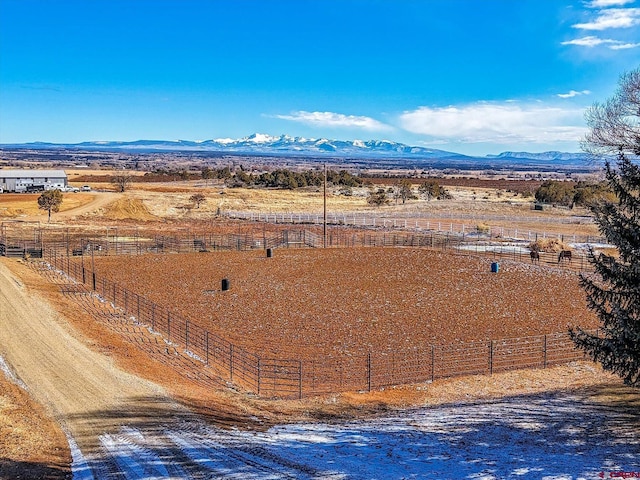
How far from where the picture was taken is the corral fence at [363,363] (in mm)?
20469

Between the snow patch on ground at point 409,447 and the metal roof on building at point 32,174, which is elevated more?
the metal roof on building at point 32,174

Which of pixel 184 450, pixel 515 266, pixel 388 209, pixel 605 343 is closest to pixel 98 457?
pixel 184 450

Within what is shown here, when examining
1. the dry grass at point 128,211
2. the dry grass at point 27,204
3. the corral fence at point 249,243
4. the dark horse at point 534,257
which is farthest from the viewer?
the dry grass at point 128,211

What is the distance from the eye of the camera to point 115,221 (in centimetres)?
7088

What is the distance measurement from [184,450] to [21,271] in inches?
1121

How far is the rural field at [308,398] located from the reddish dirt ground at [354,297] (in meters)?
0.12

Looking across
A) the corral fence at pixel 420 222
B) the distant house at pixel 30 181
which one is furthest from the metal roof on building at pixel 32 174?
the corral fence at pixel 420 222

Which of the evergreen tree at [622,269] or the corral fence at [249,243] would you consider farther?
the corral fence at [249,243]

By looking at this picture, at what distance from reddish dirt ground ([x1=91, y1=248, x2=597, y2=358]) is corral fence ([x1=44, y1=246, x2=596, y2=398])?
93 cm

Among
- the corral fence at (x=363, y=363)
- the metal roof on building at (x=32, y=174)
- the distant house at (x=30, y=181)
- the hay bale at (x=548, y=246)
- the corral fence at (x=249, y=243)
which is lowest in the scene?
the corral fence at (x=363, y=363)

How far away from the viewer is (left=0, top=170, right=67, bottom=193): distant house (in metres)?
105

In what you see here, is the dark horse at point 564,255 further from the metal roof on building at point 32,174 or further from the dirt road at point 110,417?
the metal roof on building at point 32,174

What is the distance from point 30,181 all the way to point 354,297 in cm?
9107

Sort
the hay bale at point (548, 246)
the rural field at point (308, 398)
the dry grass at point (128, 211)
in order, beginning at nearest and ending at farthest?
the rural field at point (308, 398) → the hay bale at point (548, 246) → the dry grass at point (128, 211)
